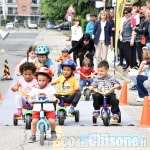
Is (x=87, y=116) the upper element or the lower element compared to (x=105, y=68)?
lower

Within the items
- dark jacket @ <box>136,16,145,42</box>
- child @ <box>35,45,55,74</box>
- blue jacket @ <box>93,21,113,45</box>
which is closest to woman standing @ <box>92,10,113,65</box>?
blue jacket @ <box>93,21,113,45</box>

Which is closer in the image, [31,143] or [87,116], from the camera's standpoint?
[31,143]

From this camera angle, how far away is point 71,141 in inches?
303

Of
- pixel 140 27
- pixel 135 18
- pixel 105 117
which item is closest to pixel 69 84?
pixel 105 117

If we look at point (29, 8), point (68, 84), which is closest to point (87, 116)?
point (68, 84)

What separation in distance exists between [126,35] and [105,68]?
25.5 ft

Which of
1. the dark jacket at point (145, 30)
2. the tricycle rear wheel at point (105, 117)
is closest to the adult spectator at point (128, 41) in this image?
the dark jacket at point (145, 30)

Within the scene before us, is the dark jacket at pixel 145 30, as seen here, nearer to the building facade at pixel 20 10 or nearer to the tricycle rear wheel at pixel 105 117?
the tricycle rear wheel at pixel 105 117

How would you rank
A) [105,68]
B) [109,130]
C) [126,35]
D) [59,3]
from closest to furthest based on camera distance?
[109,130] < [105,68] < [126,35] < [59,3]

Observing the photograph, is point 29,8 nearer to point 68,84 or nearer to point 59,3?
point 59,3

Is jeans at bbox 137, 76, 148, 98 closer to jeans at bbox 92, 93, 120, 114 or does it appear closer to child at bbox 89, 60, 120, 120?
child at bbox 89, 60, 120, 120

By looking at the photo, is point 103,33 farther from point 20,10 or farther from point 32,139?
point 20,10

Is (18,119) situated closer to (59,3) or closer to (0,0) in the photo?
(59,3)

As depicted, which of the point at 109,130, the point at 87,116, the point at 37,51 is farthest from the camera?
the point at 37,51
